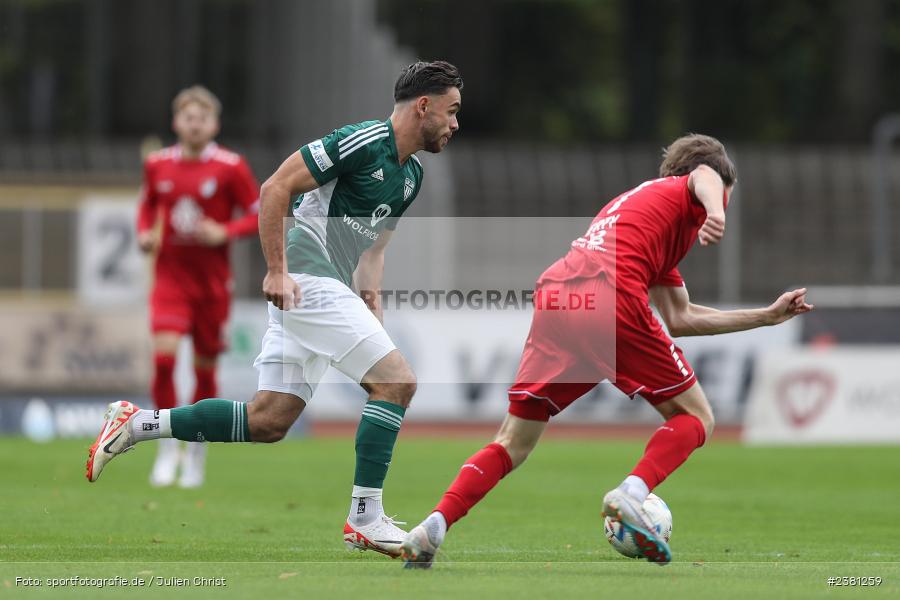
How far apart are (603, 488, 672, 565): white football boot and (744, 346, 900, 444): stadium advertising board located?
35.7 ft

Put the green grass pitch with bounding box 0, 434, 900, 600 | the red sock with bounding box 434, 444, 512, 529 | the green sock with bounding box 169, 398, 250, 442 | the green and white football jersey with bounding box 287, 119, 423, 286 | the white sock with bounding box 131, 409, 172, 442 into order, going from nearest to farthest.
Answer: the green grass pitch with bounding box 0, 434, 900, 600 < the red sock with bounding box 434, 444, 512, 529 < the green and white football jersey with bounding box 287, 119, 423, 286 < the green sock with bounding box 169, 398, 250, 442 < the white sock with bounding box 131, 409, 172, 442

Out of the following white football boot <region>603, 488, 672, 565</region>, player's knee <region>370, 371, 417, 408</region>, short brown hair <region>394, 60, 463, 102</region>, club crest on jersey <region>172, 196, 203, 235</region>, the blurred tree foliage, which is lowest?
white football boot <region>603, 488, 672, 565</region>

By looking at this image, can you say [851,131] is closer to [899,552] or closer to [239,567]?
[899,552]

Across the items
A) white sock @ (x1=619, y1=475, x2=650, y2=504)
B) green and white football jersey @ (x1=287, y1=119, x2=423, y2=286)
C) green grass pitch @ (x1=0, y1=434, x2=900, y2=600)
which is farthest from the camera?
green and white football jersey @ (x1=287, y1=119, x2=423, y2=286)

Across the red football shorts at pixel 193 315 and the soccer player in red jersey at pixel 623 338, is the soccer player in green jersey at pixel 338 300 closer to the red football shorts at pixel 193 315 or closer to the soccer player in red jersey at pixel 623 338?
the soccer player in red jersey at pixel 623 338

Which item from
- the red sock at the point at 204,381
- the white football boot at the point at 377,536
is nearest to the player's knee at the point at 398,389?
the white football boot at the point at 377,536

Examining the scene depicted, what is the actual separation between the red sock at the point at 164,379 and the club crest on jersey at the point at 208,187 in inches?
46.1

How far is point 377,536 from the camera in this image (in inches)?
275

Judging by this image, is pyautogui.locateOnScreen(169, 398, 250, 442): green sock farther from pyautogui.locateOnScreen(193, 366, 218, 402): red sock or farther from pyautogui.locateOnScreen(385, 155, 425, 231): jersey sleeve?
pyautogui.locateOnScreen(193, 366, 218, 402): red sock

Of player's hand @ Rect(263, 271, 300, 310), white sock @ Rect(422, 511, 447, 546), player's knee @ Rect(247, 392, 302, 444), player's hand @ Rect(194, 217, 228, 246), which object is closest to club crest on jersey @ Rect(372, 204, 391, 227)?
player's hand @ Rect(263, 271, 300, 310)

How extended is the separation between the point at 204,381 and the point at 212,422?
4.29m

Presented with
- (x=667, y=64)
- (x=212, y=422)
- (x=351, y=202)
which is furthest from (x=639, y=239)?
(x=667, y=64)

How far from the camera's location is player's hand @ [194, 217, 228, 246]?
11055mm

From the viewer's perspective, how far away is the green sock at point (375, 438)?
703cm
